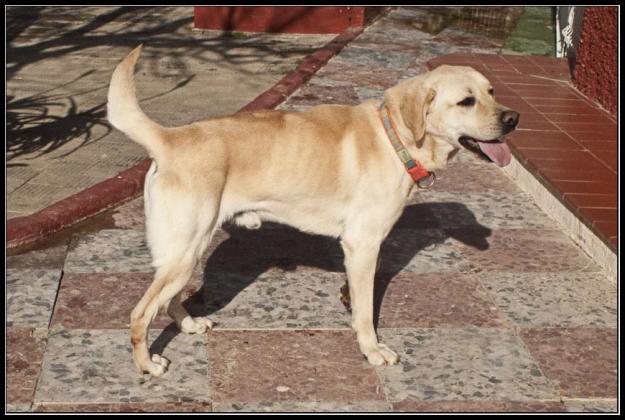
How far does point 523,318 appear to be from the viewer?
220 inches

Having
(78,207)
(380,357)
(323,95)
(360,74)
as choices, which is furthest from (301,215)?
(360,74)

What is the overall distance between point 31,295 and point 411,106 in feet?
7.76

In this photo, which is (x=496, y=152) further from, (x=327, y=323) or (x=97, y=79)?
(x=97, y=79)

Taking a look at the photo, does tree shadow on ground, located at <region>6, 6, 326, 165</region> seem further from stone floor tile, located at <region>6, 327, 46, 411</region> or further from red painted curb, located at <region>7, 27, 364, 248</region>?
stone floor tile, located at <region>6, 327, 46, 411</region>

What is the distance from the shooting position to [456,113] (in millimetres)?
4941

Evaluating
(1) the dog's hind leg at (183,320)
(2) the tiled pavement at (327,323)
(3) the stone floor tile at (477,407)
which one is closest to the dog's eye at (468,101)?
(2) the tiled pavement at (327,323)

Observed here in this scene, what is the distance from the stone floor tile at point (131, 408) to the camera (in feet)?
14.8

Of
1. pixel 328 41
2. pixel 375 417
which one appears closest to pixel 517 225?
pixel 375 417

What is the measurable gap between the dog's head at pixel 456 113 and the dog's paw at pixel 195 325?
1.45 metres

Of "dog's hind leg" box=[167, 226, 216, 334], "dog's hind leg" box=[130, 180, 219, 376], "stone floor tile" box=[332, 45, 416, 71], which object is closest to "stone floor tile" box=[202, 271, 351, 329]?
"dog's hind leg" box=[167, 226, 216, 334]

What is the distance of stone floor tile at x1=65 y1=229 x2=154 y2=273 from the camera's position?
597 cm

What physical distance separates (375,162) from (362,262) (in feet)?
1.68

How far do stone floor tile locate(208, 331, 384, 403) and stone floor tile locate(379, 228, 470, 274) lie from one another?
40.1 inches

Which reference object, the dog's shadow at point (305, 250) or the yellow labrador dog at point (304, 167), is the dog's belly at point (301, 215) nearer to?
the yellow labrador dog at point (304, 167)
